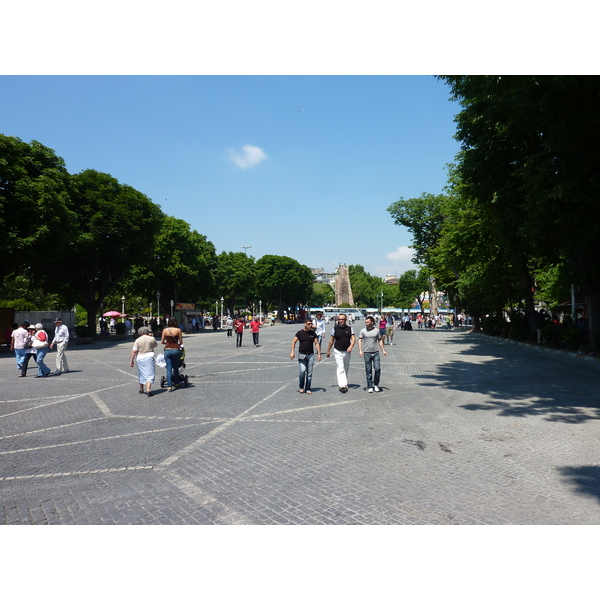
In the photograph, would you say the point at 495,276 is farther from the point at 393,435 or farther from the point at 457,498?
the point at 457,498

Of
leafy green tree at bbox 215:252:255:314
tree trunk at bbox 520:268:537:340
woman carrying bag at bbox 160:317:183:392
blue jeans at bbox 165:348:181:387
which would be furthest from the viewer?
leafy green tree at bbox 215:252:255:314

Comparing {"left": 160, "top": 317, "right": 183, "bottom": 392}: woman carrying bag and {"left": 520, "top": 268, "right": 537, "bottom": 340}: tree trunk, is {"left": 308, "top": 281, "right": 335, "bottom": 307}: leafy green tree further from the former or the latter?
{"left": 160, "top": 317, "right": 183, "bottom": 392}: woman carrying bag

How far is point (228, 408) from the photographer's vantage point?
9789mm

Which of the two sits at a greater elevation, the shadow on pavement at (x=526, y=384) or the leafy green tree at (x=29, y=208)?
the leafy green tree at (x=29, y=208)

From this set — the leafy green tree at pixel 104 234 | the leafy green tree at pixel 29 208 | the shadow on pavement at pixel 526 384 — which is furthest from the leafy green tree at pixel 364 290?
the shadow on pavement at pixel 526 384

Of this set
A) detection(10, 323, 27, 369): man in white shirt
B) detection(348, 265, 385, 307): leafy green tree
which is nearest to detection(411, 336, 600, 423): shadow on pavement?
detection(10, 323, 27, 369): man in white shirt

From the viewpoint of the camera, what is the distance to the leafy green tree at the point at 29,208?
967 inches

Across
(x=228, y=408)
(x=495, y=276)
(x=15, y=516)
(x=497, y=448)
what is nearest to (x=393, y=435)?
(x=497, y=448)

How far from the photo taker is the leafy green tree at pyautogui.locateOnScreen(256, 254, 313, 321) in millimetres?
92500

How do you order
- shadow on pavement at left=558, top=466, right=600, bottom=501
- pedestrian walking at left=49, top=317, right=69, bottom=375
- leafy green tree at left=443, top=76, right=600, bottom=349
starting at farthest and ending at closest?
pedestrian walking at left=49, top=317, right=69, bottom=375 < leafy green tree at left=443, top=76, right=600, bottom=349 < shadow on pavement at left=558, top=466, right=600, bottom=501

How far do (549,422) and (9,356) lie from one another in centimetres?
2259

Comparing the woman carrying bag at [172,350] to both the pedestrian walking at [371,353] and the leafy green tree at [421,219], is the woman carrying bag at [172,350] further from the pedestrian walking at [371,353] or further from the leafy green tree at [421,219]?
the leafy green tree at [421,219]

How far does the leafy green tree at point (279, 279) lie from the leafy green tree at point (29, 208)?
6387cm

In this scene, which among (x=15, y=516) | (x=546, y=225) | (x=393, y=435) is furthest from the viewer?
(x=546, y=225)
